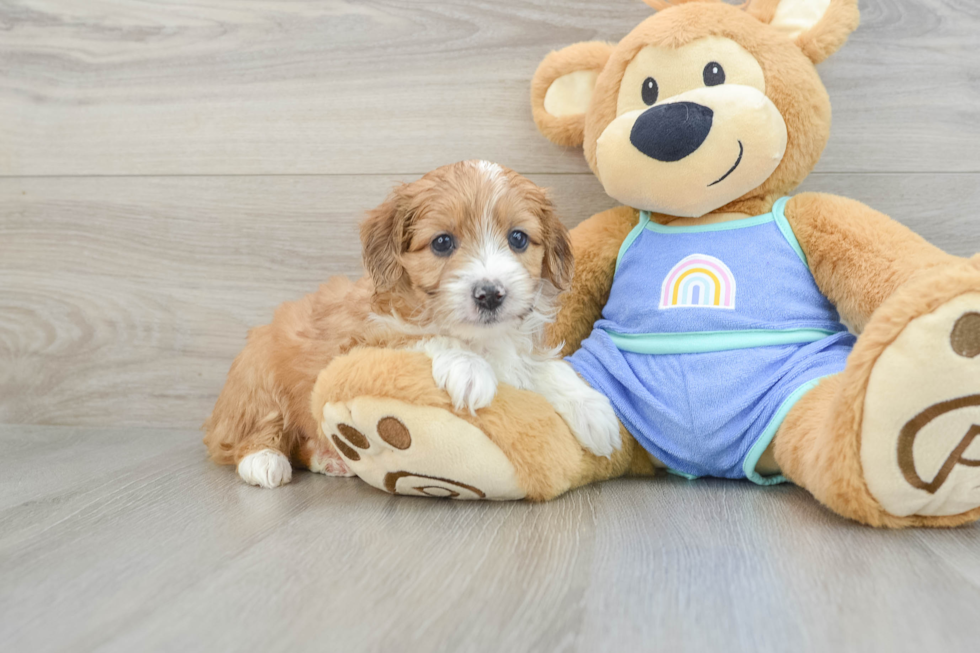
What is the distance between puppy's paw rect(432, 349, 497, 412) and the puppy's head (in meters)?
0.07

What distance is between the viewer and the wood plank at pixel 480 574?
2.95 feet

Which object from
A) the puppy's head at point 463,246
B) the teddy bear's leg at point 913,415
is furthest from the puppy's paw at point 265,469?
the teddy bear's leg at point 913,415

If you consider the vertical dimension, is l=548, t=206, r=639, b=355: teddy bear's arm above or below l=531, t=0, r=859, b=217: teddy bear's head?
below

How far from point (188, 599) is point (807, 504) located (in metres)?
1.10

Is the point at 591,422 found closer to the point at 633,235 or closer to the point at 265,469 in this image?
the point at 633,235

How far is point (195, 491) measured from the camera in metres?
1.65

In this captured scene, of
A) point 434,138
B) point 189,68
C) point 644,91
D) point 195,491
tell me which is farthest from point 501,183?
point 189,68

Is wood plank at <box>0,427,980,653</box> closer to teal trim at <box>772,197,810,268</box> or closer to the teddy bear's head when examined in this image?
teal trim at <box>772,197,810,268</box>

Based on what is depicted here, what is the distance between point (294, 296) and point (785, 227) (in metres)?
1.40

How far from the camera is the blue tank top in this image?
156 cm

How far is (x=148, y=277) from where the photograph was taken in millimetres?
2297

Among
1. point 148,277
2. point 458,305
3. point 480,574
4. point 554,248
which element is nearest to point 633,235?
point 554,248

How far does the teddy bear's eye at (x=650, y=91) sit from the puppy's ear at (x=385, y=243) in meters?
0.61

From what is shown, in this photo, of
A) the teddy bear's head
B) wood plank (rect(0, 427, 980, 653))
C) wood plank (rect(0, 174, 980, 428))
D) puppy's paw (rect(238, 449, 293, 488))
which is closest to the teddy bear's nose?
the teddy bear's head
